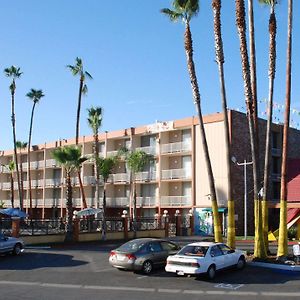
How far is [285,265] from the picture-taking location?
20.5 meters

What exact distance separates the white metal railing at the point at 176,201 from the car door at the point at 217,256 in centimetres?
2994

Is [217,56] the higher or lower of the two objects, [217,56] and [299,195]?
the higher

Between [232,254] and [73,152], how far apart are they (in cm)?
1986

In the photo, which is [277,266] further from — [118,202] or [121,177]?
[118,202]

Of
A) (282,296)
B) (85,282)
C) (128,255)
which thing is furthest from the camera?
(128,255)

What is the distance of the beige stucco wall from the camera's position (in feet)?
152

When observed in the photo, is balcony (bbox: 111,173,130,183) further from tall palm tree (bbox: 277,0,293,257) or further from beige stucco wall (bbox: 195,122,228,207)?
tall palm tree (bbox: 277,0,293,257)

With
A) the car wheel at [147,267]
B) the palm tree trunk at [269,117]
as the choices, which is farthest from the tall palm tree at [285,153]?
the car wheel at [147,267]

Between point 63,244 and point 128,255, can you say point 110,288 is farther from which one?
point 63,244

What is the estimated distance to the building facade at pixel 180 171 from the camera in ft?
153

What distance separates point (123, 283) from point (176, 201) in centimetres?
3274

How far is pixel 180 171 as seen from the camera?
50.2 metres

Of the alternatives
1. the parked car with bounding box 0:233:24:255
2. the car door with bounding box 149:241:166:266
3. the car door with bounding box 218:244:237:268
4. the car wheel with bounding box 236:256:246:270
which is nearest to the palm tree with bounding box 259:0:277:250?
the car wheel with bounding box 236:256:246:270

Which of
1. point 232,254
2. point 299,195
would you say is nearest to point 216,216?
point 232,254
